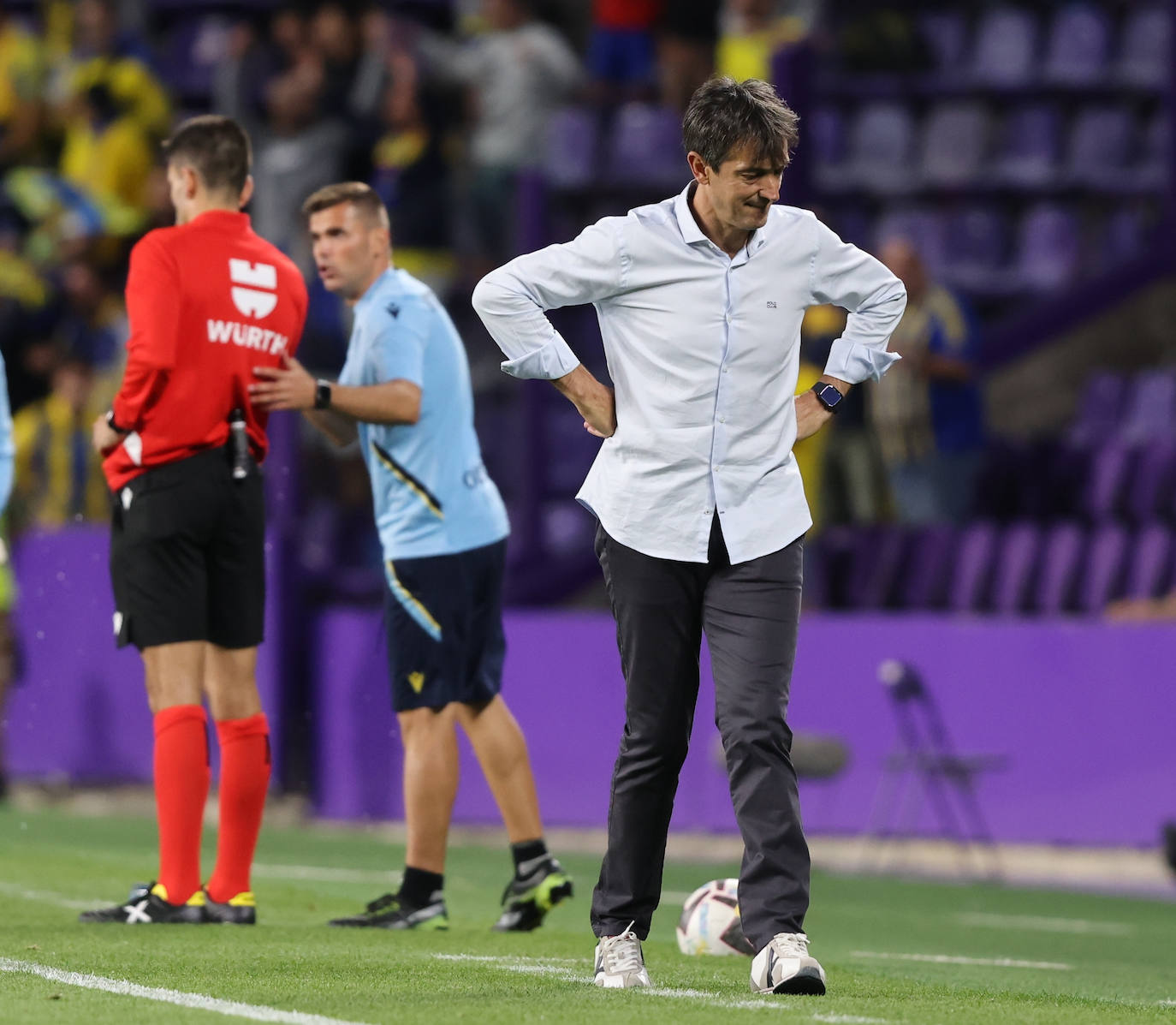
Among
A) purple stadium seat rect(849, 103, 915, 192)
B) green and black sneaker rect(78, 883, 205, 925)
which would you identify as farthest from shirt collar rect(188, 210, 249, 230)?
purple stadium seat rect(849, 103, 915, 192)

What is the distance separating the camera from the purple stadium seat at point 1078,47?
1547 cm

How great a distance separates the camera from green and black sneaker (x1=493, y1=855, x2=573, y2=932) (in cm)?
713

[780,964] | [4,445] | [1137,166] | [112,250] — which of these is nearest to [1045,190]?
[1137,166]

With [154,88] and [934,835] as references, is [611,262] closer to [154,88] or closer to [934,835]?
[934,835]

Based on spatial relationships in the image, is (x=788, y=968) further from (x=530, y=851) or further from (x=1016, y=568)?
(x=1016, y=568)

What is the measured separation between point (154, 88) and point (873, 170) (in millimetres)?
5688

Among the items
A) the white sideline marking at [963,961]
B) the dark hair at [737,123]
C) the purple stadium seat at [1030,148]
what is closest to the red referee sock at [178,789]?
the white sideline marking at [963,961]

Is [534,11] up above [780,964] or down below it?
above

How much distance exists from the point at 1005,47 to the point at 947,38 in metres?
0.46

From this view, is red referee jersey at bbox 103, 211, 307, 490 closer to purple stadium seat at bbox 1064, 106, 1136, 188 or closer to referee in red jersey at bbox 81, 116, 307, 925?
referee in red jersey at bbox 81, 116, 307, 925

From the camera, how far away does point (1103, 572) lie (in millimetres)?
11734

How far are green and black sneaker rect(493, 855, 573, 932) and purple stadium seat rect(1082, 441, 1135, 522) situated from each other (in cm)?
590

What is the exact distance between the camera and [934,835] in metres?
11.4

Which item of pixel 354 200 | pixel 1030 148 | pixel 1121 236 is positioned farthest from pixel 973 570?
pixel 354 200
